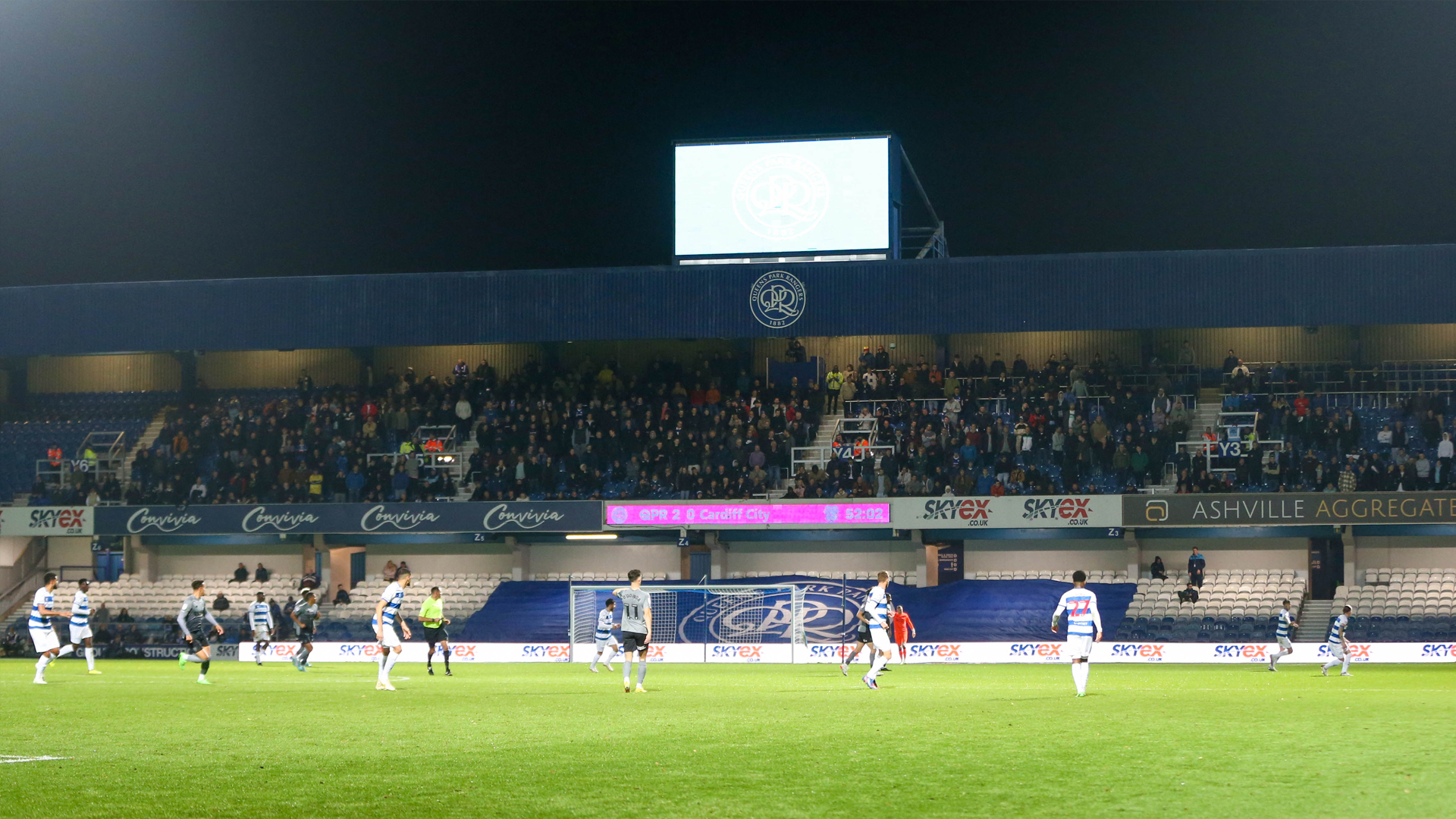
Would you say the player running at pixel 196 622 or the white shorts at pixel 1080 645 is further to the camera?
the player running at pixel 196 622

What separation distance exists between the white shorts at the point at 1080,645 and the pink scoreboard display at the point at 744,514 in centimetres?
2073

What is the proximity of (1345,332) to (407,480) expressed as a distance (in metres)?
30.9

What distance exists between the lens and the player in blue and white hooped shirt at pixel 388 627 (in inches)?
942

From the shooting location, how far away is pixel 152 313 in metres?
49.2

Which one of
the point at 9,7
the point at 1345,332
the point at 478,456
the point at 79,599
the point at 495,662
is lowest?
the point at 495,662

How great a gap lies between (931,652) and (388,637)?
59.7ft

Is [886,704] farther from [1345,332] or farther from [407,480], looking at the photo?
[1345,332]

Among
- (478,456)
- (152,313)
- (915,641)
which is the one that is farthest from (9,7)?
(915,641)

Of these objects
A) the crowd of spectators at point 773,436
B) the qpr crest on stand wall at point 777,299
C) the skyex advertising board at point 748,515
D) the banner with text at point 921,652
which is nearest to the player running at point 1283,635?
the banner with text at point 921,652

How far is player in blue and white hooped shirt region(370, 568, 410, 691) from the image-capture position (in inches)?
942

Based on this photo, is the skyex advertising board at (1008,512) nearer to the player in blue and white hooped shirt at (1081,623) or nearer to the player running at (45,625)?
the player in blue and white hooped shirt at (1081,623)

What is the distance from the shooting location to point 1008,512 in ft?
133

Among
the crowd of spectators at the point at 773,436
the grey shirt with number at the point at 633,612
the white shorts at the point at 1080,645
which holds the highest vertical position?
the crowd of spectators at the point at 773,436

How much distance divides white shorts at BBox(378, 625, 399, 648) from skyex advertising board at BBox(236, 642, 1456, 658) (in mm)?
13251
